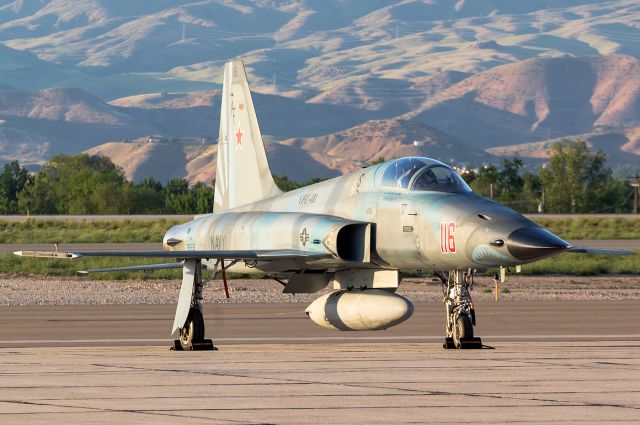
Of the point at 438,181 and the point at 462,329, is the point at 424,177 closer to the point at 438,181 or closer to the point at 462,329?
the point at 438,181

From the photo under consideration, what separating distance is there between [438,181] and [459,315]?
1.95 meters

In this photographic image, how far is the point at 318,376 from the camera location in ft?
49.0

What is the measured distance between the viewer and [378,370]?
614 inches

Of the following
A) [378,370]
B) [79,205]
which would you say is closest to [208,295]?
[378,370]

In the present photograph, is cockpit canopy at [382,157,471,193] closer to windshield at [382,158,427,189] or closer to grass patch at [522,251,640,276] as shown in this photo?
windshield at [382,158,427,189]

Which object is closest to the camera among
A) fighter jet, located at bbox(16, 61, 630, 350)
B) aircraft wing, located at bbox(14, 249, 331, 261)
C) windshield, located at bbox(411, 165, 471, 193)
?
fighter jet, located at bbox(16, 61, 630, 350)

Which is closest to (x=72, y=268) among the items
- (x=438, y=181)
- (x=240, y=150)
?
(x=240, y=150)

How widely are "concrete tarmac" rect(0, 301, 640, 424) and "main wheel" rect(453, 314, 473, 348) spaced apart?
16.0 inches

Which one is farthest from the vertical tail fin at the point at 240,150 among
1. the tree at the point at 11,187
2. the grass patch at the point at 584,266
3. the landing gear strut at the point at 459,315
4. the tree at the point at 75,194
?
the tree at the point at 11,187

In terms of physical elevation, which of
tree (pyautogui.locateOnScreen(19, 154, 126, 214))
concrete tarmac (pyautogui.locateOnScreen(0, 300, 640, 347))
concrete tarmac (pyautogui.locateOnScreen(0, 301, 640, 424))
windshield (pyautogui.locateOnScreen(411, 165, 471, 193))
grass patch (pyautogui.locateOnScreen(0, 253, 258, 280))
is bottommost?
concrete tarmac (pyautogui.locateOnScreen(0, 301, 640, 424))

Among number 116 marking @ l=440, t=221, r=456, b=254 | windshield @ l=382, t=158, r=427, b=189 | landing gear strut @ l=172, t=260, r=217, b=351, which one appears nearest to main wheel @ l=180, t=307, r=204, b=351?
landing gear strut @ l=172, t=260, r=217, b=351

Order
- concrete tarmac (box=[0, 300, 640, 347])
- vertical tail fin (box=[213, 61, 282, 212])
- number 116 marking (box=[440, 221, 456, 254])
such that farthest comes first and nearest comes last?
vertical tail fin (box=[213, 61, 282, 212])
concrete tarmac (box=[0, 300, 640, 347])
number 116 marking (box=[440, 221, 456, 254])

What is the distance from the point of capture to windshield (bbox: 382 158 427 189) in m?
19.0

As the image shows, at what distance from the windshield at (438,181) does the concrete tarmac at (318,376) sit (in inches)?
91.0
